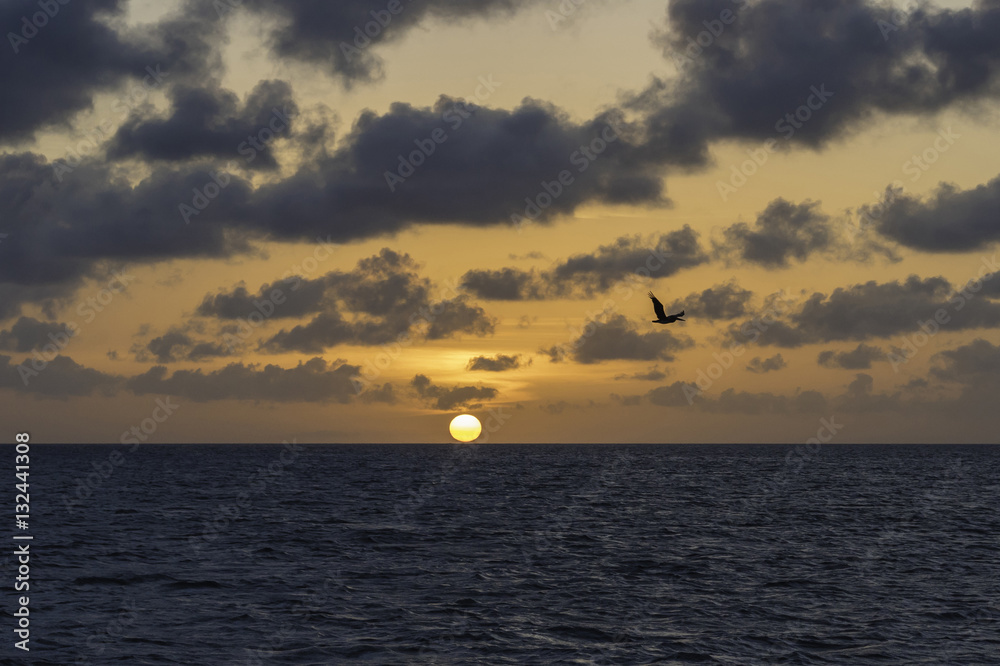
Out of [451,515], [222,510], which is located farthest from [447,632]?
[222,510]

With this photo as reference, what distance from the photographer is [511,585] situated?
33.1 metres

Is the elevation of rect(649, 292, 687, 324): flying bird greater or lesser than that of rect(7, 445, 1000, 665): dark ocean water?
greater

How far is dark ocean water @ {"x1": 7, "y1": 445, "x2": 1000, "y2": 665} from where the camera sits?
24.6 m

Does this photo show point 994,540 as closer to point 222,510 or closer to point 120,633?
point 120,633

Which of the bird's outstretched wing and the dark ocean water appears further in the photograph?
the bird's outstretched wing

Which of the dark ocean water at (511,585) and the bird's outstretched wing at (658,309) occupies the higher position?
the bird's outstretched wing at (658,309)

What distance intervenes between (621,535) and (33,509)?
4587 cm

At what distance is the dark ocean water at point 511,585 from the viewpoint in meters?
24.6

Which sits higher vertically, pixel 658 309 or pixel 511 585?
pixel 658 309

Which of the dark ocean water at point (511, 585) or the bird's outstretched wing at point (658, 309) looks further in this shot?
the bird's outstretched wing at point (658, 309)

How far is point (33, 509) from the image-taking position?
64438 millimetres

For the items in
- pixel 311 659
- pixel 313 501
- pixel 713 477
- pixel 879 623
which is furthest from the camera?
pixel 713 477

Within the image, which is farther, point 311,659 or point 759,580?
point 759,580

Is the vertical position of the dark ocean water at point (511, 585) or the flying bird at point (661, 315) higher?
the flying bird at point (661, 315)
